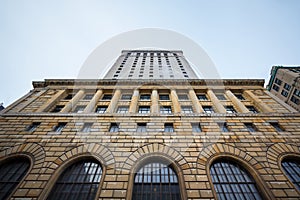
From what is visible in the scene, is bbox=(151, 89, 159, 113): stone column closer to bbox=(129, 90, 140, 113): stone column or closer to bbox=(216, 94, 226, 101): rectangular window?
bbox=(129, 90, 140, 113): stone column

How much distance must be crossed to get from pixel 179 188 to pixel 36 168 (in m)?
9.97

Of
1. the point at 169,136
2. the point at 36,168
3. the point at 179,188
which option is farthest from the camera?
the point at 169,136

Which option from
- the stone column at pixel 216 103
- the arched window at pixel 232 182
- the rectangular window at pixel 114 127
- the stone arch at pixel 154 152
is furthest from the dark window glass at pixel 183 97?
the arched window at pixel 232 182

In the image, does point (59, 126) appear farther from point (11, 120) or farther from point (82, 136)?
point (11, 120)

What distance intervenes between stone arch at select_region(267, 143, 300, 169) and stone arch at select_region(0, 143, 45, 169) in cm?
1666

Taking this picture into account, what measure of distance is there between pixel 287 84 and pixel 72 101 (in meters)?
53.6

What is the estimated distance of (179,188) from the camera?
33.7 ft

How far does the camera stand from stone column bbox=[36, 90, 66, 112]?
690 inches

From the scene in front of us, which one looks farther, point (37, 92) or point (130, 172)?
point (37, 92)

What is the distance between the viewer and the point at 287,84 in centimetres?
4378

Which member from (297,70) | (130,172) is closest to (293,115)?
(130,172)

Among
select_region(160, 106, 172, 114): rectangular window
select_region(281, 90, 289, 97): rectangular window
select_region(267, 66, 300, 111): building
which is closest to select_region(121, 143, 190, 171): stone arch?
select_region(160, 106, 172, 114): rectangular window

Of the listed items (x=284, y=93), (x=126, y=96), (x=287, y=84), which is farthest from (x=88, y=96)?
(x=284, y=93)

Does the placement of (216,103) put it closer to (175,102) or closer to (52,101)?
(175,102)
